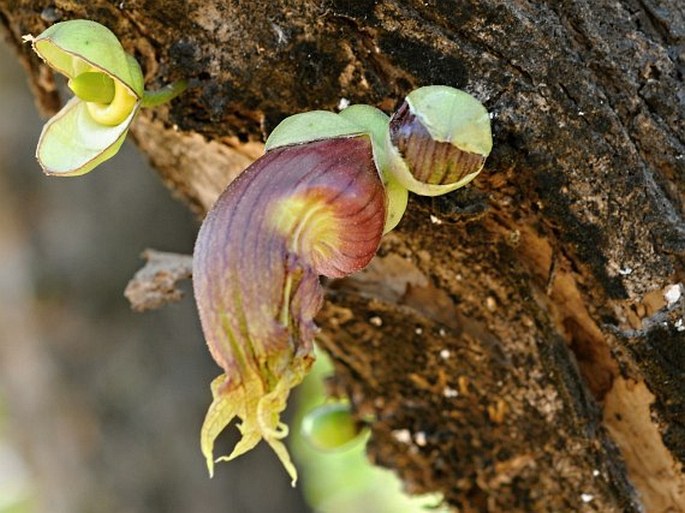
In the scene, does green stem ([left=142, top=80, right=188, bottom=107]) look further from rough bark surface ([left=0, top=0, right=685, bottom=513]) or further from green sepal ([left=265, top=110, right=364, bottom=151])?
green sepal ([left=265, top=110, right=364, bottom=151])

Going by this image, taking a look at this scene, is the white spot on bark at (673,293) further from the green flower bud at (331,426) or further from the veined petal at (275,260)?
the green flower bud at (331,426)

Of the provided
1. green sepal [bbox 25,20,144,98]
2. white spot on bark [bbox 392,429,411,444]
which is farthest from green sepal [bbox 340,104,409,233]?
white spot on bark [bbox 392,429,411,444]

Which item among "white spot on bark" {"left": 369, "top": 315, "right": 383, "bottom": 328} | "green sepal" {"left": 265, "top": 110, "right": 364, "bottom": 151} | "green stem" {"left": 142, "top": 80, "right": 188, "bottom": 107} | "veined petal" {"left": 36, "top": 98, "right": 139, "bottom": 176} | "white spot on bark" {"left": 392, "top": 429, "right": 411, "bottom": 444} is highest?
"green sepal" {"left": 265, "top": 110, "right": 364, "bottom": 151}

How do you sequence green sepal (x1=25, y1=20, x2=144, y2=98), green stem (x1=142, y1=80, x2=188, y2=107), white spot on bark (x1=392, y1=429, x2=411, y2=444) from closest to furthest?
1. green sepal (x1=25, y1=20, x2=144, y2=98)
2. green stem (x1=142, y1=80, x2=188, y2=107)
3. white spot on bark (x1=392, y1=429, x2=411, y2=444)

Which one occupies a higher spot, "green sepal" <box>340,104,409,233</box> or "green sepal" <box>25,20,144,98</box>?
"green sepal" <box>340,104,409,233</box>

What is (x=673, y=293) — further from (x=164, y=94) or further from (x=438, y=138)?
(x=164, y=94)

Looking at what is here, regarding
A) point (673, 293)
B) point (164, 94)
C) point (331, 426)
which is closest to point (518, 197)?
point (673, 293)

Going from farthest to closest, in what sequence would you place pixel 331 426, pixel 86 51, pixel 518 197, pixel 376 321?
pixel 331 426 < pixel 376 321 < pixel 518 197 < pixel 86 51
